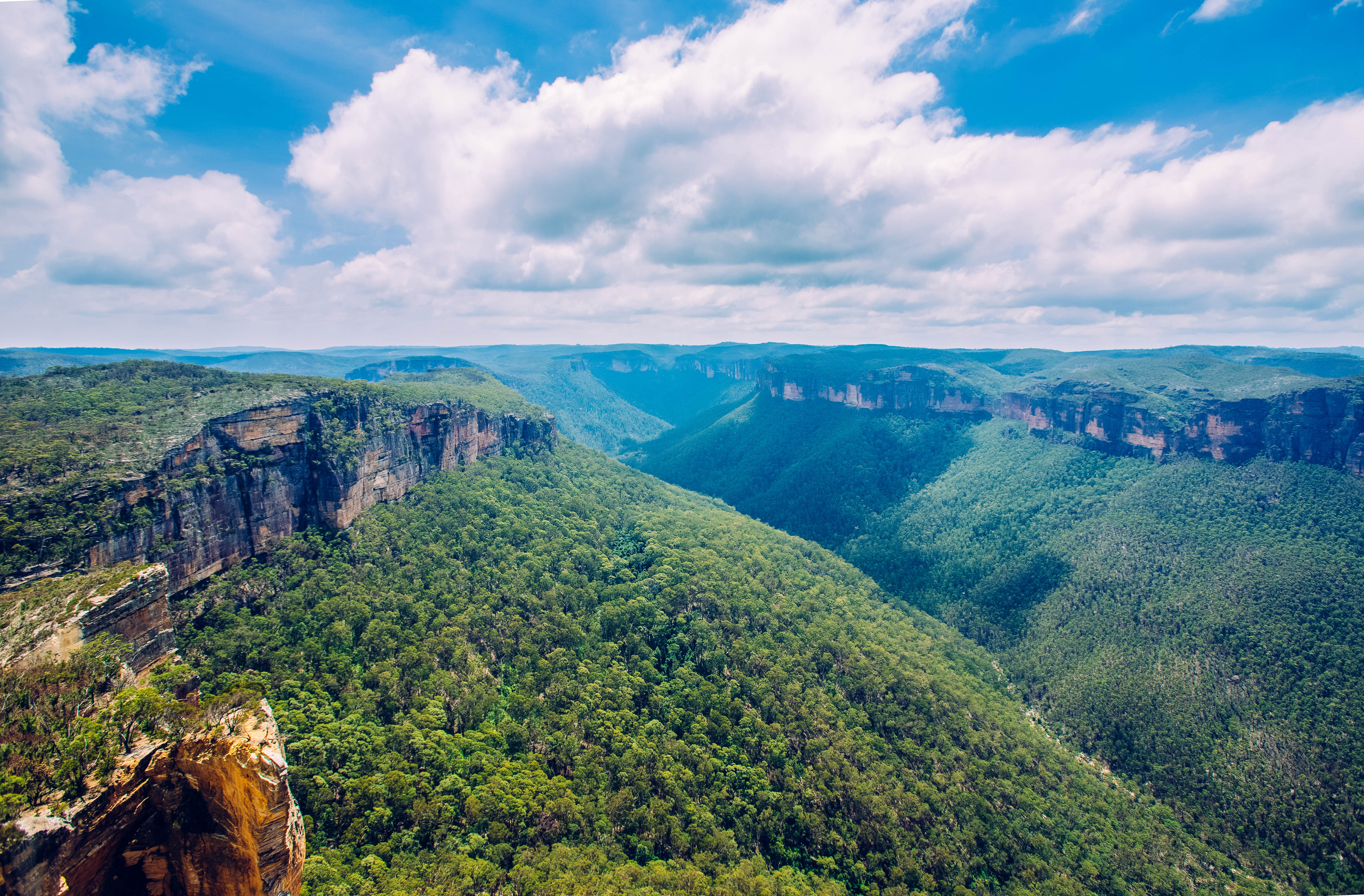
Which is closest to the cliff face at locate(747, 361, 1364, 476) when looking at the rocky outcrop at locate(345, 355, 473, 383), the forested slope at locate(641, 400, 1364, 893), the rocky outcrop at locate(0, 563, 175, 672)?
the forested slope at locate(641, 400, 1364, 893)

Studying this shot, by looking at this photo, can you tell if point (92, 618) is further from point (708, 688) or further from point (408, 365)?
point (408, 365)

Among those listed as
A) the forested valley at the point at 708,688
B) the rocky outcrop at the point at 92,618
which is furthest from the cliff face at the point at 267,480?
the rocky outcrop at the point at 92,618

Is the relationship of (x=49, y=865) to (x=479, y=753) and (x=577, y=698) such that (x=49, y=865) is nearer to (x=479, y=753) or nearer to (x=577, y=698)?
(x=479, y=753)

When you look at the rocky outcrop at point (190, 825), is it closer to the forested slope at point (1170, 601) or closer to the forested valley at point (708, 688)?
the forested valley at point (708, 688)

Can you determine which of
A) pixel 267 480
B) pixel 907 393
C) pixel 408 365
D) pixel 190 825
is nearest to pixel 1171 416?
pixel 907 393

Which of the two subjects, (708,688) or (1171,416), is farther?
(1171,416)

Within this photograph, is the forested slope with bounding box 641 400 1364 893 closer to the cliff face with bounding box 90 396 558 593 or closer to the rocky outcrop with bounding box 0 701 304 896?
the rocky outcrop with bounding box 0 701 304 896
